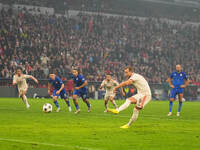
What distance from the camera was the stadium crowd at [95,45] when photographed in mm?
43406

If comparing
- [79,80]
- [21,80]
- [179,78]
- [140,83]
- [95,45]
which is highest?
[140,83]

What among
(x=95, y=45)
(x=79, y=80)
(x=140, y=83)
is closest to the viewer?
(x=140, y=83)

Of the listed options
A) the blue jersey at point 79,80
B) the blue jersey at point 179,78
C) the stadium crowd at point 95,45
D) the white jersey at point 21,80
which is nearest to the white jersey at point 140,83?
the blue jersey at point 179,78

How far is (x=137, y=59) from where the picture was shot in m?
55.2

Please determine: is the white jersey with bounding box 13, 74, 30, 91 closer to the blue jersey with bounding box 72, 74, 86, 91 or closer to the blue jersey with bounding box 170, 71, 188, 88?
the blue jersey with bounding box 72, 74, 86, 91

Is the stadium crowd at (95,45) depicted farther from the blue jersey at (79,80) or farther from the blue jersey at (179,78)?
the blue jersey at (179,78)

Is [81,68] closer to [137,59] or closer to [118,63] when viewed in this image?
[118,63]

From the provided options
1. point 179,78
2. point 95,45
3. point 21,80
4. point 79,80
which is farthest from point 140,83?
point 95,45

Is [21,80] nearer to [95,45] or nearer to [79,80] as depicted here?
[79,80]

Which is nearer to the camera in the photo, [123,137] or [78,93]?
[123,137]

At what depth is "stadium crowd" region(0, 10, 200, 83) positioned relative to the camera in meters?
43.4

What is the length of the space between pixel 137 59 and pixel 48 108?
34.3 meters

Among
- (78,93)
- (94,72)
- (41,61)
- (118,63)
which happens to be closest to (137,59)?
(118,63)

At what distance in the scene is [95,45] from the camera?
5144 cm
